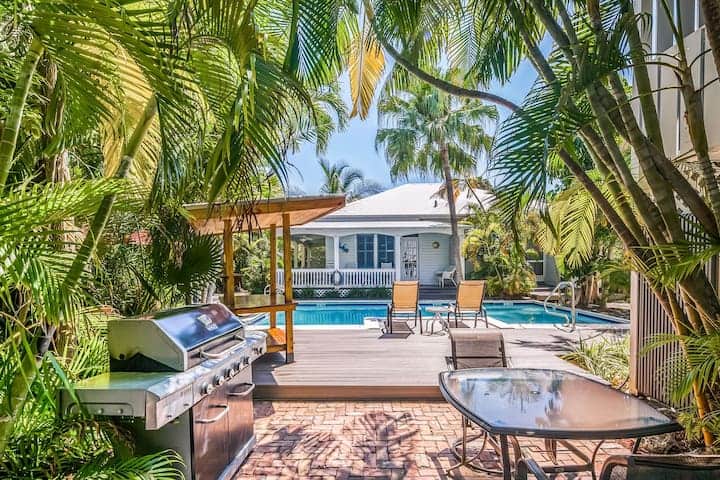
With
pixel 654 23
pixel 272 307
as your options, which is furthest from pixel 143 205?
pixel 654 23

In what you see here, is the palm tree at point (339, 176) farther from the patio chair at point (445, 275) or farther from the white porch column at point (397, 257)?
the white porch column at point (397, 257)

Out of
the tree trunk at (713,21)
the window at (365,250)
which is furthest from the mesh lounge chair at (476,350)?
the window at (365,250)

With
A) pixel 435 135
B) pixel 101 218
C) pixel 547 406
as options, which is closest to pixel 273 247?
pixel 547 406

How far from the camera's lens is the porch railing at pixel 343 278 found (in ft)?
63.2

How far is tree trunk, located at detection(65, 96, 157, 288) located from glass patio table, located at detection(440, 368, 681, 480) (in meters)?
2.61

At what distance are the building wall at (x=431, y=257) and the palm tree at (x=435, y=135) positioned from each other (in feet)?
18.6

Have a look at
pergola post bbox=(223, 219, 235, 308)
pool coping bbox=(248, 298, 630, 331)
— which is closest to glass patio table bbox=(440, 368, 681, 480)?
pergola post bbox=(223, 219, 235, 308)

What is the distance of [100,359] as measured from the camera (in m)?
3.29

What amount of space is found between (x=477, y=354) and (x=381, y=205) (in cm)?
1653

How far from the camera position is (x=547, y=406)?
329cm

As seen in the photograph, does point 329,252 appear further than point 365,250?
No

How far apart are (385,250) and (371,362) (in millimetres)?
15041

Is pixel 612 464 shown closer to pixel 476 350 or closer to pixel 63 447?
pixel 476 350

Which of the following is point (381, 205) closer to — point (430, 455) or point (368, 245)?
point (368, 245)
